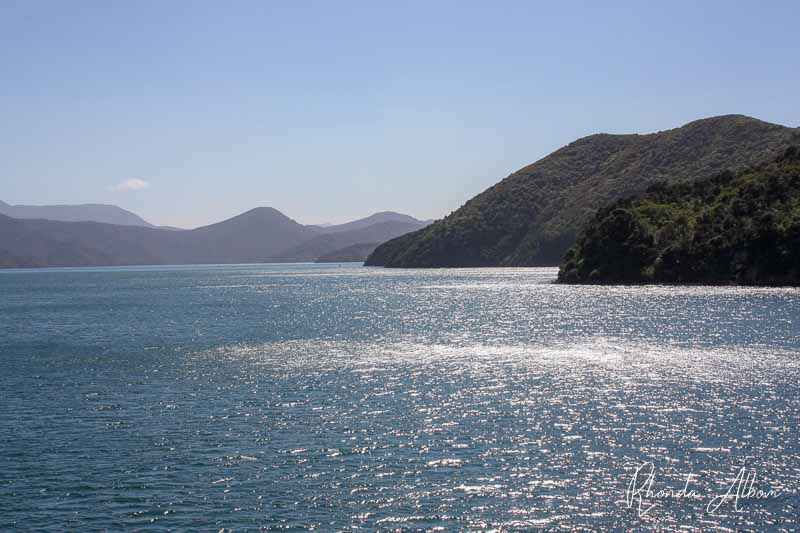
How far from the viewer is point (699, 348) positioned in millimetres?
70750

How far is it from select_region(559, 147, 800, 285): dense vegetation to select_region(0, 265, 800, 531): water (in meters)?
62.9

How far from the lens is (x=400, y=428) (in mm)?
40500

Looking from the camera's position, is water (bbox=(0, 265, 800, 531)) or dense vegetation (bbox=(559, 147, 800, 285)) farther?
dense vegetation (bbox=(559, 147, 800, 285))

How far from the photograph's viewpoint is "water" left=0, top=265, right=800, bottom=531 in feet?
92.5

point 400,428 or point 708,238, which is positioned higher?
point 708,238

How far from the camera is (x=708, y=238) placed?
6344 inches

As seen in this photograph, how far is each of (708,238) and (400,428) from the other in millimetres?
138714

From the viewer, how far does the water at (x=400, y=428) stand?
2820cm

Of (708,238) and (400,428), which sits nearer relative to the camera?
(400,428)

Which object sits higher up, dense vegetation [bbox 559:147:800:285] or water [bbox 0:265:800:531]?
dense vegetation [bbox 559:147:800:285]

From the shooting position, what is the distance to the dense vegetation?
478 ft

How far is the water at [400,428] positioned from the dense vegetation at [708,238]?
2474 inches

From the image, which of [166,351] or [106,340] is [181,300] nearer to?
[106,340]

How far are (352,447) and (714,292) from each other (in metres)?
118
